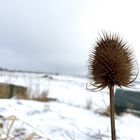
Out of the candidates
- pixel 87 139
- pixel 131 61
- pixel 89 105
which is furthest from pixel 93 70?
pixel 89 105

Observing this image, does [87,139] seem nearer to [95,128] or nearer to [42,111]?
[95,128]

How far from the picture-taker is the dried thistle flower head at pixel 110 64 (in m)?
2.15

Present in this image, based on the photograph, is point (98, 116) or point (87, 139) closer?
point (87, 139)

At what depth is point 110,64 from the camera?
86.7 inches

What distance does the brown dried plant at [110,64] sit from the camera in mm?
2148

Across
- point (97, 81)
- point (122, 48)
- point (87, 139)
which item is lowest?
point (87, 139)

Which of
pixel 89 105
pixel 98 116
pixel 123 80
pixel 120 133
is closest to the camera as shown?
pixel 123 80

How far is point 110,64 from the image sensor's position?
2.20 m

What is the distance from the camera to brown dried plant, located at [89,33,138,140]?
84.6 inches

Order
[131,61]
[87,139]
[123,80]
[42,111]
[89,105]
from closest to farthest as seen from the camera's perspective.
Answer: [123,80] < [131,61] < [87,139] < [42,111] < [89,105]

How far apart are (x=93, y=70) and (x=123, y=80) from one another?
0.19 m

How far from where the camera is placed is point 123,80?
2.16 metres

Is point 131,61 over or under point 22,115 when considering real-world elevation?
over

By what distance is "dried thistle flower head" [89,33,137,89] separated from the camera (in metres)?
2.15
